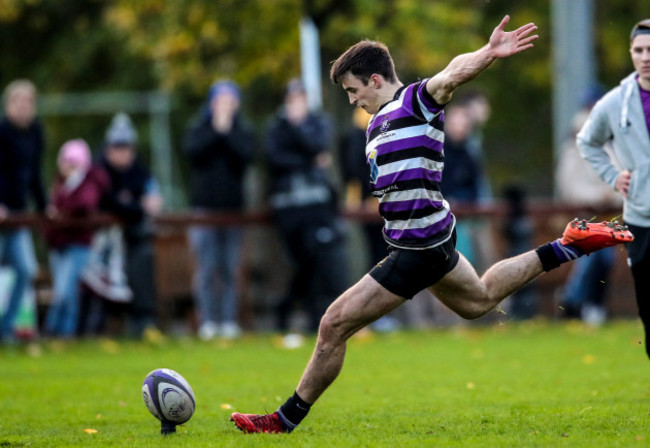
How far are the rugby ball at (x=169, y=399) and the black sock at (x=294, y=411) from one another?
595mm

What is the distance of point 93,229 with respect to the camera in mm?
15586

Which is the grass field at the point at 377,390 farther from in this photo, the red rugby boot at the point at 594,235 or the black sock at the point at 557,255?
the red rugby boot at the point at 594,235

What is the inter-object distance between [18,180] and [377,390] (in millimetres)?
7061

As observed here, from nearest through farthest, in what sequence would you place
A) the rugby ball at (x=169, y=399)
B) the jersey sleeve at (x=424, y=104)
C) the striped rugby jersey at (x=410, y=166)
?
the jersey sleeve at (x=424, y=104), the striped rugby jersey at (x=410, y=166), the rugby ball at (x=169, y=399)

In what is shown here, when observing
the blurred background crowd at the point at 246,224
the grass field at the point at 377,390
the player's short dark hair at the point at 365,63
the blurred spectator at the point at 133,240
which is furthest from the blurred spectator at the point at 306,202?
the player's short dark hair at the point at 365,63

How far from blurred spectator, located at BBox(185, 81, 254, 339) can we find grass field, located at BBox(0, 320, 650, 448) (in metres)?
0.65

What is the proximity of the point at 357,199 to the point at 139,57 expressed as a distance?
12273mm

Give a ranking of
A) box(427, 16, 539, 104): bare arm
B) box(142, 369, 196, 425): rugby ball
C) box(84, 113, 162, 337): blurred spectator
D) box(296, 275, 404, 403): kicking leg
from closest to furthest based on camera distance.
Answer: box(427, 16, 539, 104): bare arm
box(296, 275, 404, 403): kicking leg
box(142, 369, 196, 425): rugby ball
box(84, 113, 162, 337): blurred spectator

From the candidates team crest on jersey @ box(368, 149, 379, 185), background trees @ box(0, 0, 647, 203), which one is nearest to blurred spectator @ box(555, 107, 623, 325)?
background trees @ box(0, 0, 647, 203)

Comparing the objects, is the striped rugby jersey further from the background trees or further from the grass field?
the background trees

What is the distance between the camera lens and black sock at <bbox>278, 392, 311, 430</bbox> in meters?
7.45

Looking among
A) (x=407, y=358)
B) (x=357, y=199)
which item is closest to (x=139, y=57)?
(x=357, y=199)

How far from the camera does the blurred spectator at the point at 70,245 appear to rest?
15328 millimetres

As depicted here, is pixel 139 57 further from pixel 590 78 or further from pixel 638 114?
pixel 638 114
